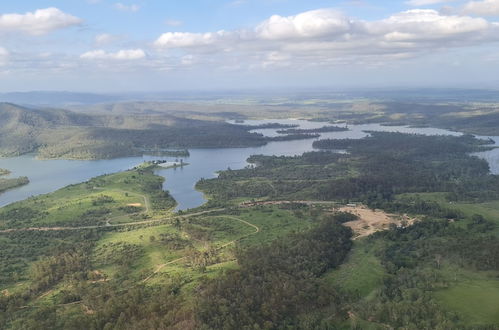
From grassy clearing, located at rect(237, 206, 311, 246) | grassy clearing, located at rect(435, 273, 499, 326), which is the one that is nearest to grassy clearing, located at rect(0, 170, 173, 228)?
grassy clearing, located at rect(237, 206, 311, 246)

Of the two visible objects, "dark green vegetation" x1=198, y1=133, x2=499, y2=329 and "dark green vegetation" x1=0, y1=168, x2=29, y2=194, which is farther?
"dark green vegetation" x1=0, y1=168, x2=29, y2=194

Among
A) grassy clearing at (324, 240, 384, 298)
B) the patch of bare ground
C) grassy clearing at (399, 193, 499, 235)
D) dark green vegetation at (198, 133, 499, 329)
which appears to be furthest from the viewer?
grassy clearing at (399, 193, 499, 235)

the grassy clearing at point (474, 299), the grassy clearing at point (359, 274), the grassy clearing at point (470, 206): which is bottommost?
the grassy clearing at point (359, 274)

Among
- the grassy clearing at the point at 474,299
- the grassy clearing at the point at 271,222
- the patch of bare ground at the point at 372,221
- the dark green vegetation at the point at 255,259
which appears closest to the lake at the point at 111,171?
the dark green vegetation at the point at 255,259

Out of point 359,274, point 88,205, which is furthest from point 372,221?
point 88,205

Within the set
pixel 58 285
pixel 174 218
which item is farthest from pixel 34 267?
pixel 174 218

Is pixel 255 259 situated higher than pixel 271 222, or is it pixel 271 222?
pixel 255 259

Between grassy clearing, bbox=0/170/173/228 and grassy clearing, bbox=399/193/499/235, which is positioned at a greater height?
grassy clearing, bbox=399/193/499/235

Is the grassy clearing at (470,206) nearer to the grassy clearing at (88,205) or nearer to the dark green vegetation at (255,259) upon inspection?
the dark green vegetation at (255,259)

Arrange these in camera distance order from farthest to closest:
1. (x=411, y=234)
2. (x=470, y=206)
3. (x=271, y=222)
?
(x=470, y=206)
(x=271, y=222)
(x=411, y=234)

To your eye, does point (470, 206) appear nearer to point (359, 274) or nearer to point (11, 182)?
point (359, 274)

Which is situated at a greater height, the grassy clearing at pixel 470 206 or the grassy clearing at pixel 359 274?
the grassy clearing at pixel 470 206

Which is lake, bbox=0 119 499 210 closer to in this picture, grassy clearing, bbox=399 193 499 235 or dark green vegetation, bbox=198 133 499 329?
dark green vegetation, bbox=198 133 499 329

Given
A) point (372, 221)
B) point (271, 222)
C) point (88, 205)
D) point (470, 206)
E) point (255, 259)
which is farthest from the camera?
point (88, 205)
